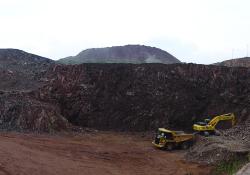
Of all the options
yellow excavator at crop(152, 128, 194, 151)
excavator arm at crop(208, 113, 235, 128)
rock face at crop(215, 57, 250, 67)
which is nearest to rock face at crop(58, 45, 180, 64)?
rock face at crop(215, 57, 250, 67)

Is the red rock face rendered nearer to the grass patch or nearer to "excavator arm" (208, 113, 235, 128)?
"excavator arm" (208, 113, 235, 128)

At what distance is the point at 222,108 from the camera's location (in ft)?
101

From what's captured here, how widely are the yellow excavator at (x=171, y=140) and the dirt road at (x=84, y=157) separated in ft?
1.50

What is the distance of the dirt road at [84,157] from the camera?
61.2 ft

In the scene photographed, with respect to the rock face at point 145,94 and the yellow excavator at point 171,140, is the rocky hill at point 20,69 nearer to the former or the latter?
the rock face at point 145,94

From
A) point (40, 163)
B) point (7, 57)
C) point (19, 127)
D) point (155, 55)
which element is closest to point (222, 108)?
point (19, 127)

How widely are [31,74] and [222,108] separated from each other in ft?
45.9

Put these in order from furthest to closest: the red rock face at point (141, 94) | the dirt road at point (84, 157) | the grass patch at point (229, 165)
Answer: the red rock face at point (141, 94) → the grass patch at point (229, 165) → the dirt road at point (84, 157)

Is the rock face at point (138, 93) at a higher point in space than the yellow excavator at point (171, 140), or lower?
higher

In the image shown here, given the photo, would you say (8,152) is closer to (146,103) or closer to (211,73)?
(146,103)

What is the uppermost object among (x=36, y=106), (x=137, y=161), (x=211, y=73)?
(x=211, y=73)

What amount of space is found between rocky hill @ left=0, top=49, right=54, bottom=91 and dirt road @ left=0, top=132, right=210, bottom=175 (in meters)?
8.15

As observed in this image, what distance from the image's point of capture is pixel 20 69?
36312 mm

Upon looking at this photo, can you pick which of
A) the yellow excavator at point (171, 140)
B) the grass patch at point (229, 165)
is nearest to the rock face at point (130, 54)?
the yellow excavator at point (171, 140)
